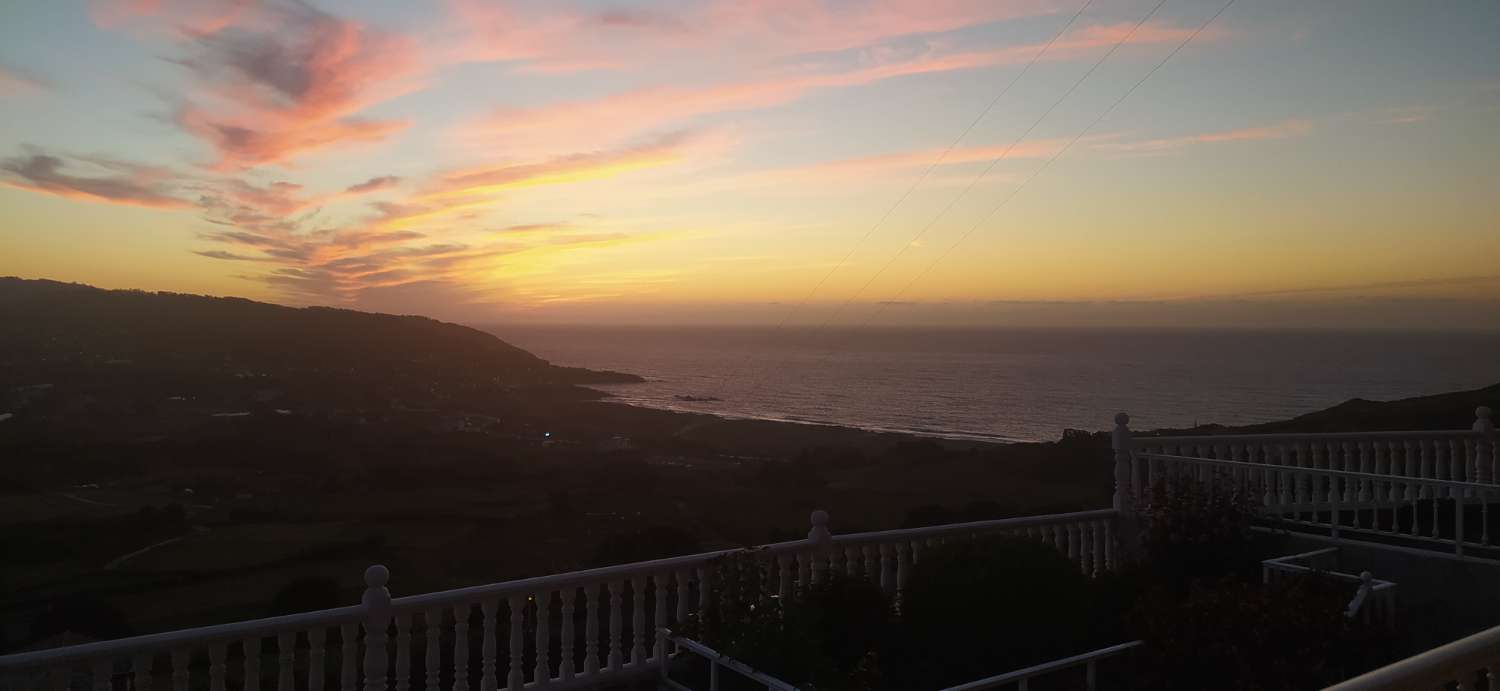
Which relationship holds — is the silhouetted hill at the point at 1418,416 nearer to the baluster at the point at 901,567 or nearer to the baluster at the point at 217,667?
the baluster at the point at 901,567

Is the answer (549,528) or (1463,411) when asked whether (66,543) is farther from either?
(1463,411)

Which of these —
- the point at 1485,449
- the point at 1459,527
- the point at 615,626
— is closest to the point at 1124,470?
the point at 1459,527

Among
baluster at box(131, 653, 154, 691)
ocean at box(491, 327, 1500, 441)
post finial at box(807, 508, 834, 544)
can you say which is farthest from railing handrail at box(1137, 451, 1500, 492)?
ocean at box(491, 327, 1500, 441)

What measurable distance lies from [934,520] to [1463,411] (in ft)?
47.6

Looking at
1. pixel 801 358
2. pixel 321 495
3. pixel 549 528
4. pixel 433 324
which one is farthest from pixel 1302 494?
pixel 801 358

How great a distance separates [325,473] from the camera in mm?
39438

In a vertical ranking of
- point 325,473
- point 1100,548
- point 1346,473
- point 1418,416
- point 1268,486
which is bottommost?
point 325,473

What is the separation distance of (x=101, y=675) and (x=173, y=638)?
0.34 m

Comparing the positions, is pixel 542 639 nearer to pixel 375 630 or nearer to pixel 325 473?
pixel 375 630

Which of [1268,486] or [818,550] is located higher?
[1268,486]

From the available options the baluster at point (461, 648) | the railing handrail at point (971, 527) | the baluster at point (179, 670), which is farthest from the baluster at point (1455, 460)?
the baluster at point (179, 670)

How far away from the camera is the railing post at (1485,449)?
1191 cm

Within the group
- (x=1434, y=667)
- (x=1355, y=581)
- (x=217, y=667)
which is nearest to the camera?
(x=1434, y=667)

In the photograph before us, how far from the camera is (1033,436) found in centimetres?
6141
